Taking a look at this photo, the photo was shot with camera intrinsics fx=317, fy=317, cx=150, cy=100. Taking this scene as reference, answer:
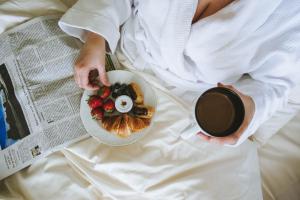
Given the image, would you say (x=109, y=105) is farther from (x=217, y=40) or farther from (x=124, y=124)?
(x=217, y=40)

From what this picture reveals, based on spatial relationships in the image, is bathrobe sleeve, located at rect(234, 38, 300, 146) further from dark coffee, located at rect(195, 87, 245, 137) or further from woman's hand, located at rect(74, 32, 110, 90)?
woman's hand, located at rect(74, 32, 110, 90)

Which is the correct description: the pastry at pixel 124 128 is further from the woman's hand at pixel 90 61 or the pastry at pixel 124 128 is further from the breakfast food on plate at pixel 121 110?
the woman's hand at pixel 90 61

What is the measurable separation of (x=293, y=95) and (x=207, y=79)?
0.77 ft

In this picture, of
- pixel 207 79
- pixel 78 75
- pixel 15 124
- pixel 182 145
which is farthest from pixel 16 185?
pixel 207 79

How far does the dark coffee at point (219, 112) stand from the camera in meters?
0.57

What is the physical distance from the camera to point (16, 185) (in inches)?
30.7

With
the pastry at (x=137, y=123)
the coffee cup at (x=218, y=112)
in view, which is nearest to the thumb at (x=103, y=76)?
the pastry at (x=137, y=123)

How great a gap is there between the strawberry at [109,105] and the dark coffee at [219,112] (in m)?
0.29

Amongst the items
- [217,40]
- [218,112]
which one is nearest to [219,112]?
[218,112]

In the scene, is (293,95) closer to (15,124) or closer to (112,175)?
(112,175)

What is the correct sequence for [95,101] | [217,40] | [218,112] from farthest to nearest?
[95,101] → [217,40] → [218,112]

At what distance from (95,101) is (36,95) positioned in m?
0.16

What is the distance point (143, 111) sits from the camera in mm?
793

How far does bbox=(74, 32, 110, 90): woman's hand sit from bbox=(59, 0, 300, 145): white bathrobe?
0.10ft
